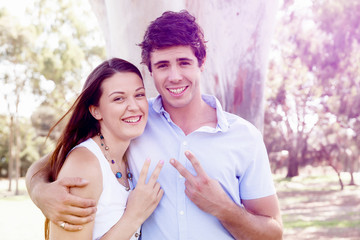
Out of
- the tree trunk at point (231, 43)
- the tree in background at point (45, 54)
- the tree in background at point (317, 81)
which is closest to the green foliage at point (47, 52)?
the tree in background at point (45, 54)

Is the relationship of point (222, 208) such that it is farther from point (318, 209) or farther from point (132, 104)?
point (318, 209)

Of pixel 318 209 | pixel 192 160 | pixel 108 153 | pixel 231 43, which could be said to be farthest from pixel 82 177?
pixel 318 209

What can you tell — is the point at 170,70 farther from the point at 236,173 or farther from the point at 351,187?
the point at 351,187

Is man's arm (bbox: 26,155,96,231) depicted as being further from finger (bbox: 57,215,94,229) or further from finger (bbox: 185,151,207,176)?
finger (bbox: 185,151,207,176)

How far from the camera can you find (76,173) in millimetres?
1936

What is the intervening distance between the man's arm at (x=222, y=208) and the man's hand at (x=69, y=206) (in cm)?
43

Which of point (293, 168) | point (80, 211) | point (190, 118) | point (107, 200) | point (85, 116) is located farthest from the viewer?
point (293, 168)

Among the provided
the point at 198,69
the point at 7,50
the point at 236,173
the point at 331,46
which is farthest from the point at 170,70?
the point at 7,50

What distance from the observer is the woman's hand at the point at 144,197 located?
208 cm

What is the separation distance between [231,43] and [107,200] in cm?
207

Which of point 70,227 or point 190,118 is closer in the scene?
point 70,227

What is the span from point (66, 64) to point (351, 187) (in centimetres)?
1425

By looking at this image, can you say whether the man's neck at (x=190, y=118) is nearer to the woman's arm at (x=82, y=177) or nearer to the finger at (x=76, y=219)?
the woman's arm at (x=82, y=177)

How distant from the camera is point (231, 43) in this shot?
3.70 meters
